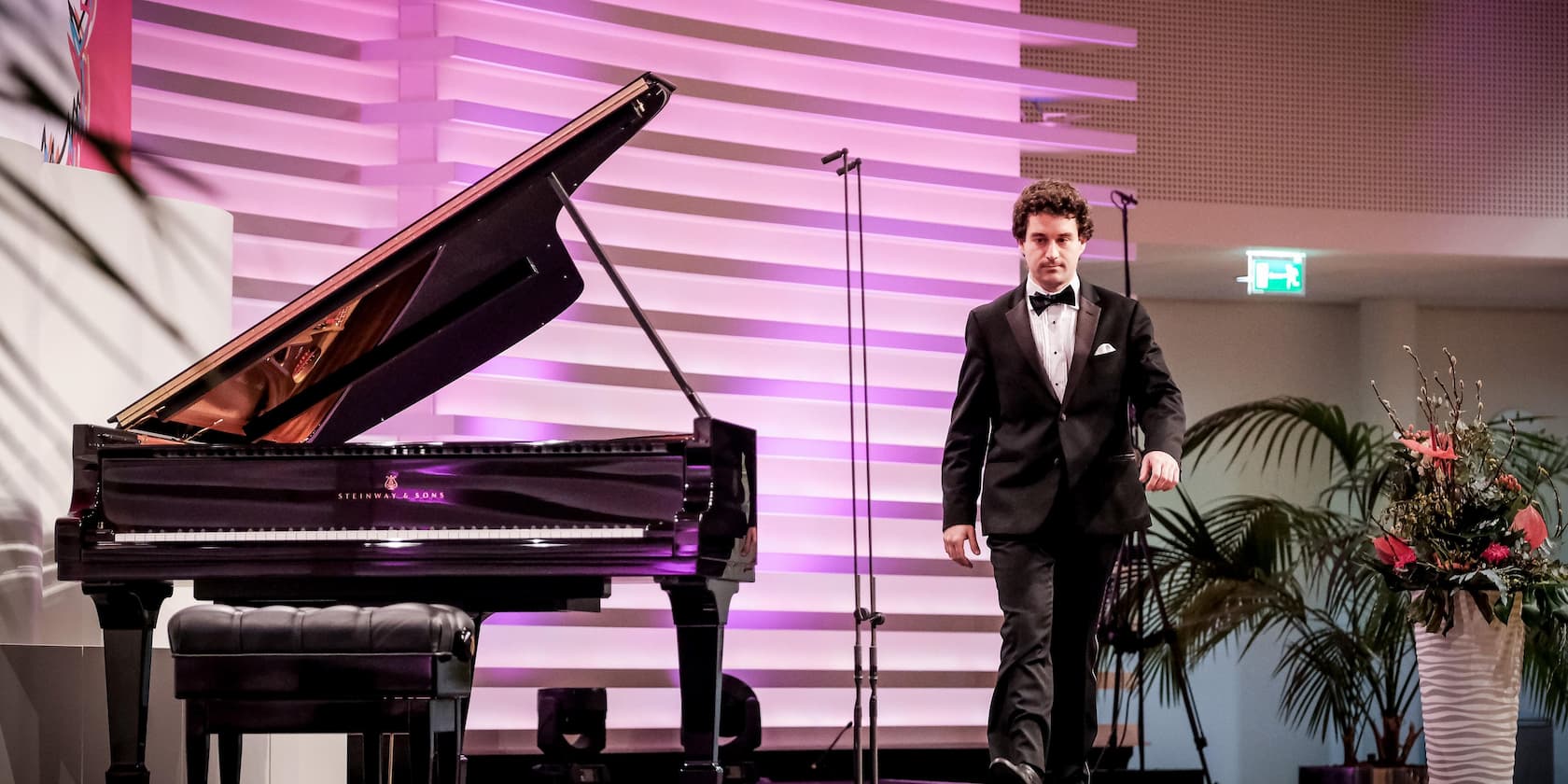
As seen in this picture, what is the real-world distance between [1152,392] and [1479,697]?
5.90ft

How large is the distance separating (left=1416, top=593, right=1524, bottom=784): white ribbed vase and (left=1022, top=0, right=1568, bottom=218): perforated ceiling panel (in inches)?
154

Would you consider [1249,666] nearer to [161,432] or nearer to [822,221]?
[822,221]

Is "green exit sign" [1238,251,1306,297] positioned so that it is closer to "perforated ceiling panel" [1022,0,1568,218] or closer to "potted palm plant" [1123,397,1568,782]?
"perforated ceiling panel" [1022,0,1568,218]

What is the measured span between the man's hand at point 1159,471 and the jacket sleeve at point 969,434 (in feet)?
1.30

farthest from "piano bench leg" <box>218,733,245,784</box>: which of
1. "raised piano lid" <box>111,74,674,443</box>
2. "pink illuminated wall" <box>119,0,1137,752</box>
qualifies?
"pink illuminated wall" <box>119,0,1137,752</box>

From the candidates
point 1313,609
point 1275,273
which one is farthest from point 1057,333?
point 1275,273

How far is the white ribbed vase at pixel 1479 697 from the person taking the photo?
470 centimetres

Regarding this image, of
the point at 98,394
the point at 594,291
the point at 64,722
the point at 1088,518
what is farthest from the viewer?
the point at 594,291

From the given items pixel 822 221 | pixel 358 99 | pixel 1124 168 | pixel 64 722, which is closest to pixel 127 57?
pixel 358 99

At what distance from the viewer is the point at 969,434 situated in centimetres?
378

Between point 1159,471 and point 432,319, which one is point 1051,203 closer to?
point 1159,471

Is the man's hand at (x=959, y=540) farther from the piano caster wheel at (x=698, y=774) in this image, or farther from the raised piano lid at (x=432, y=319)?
the raised piano lid at (x=432, y=319)

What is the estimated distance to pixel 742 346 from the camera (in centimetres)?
554

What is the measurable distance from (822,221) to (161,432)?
8.56 ft
